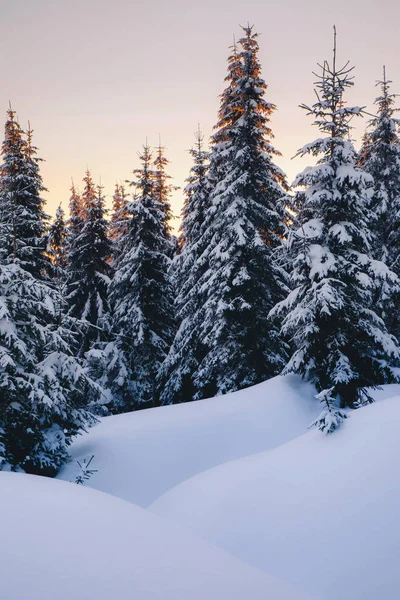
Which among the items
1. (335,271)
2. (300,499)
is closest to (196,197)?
(335,271)

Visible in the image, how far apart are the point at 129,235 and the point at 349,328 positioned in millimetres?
13051

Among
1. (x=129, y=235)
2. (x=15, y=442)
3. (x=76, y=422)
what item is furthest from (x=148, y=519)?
(x=129, y=235)

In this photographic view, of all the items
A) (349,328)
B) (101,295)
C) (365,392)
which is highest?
(101,295)

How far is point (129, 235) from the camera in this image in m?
21.7

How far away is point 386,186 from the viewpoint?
802 inches

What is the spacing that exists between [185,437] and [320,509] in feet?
23.5

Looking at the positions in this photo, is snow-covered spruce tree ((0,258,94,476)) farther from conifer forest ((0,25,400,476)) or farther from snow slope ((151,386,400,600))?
snow slope ((151,386,400,600))

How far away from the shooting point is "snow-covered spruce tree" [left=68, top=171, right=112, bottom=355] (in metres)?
23.2

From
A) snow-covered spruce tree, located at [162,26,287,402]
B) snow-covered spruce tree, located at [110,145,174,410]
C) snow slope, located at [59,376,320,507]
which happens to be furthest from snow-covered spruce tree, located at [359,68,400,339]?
snow-covered spruce tree, located at [110,145,174,410]

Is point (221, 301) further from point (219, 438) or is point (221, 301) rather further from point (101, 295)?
point (101, 295)

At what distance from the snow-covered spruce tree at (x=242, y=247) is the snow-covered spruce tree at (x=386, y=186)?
523 centimetres

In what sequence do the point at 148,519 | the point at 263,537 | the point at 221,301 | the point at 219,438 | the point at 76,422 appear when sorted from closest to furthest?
the point at 148,519 → the point at 263,537 → the point at 76,422 → the point at 219,438 → the point at 221,301

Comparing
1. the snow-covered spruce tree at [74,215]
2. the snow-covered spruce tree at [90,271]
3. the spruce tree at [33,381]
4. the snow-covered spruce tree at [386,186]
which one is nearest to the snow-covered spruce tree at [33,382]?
the spruce tree at [33,381]

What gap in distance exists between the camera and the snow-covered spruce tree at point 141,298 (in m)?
20.9
